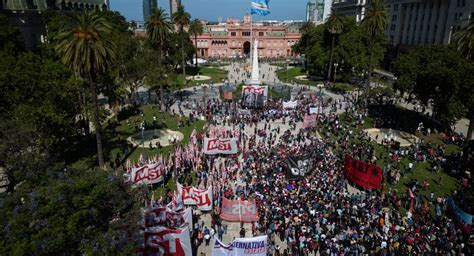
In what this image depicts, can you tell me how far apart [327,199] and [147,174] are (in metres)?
13.1

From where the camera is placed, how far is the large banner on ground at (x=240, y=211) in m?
22.2

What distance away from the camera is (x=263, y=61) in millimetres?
125000

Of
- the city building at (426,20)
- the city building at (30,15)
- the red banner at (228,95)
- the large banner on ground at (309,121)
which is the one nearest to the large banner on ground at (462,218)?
the large banner on ground at (309,121)

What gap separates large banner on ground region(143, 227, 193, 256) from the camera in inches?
679

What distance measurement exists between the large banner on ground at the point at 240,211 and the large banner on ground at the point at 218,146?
Answer: 10692 mm

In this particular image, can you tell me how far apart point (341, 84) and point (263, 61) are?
5333 centimetres

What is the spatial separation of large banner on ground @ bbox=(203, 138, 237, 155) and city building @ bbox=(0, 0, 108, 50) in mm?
39806

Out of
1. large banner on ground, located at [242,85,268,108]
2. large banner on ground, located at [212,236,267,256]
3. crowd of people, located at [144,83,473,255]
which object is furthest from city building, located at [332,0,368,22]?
large banner on ground, located at [212,236,267,256]

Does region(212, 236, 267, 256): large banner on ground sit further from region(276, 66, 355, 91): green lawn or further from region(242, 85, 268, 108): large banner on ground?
region(276, 66, 355, 91): green lawn

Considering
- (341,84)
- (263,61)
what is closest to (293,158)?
(341,84)

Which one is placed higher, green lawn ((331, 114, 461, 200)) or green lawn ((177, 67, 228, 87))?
green lawn ((177, 67, 228, 87))

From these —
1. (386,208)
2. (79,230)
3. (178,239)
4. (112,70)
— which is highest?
(112,70)

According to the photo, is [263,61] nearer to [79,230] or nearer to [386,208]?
[386,208]

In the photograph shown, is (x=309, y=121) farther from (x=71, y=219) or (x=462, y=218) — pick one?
(x=71, y=219)
